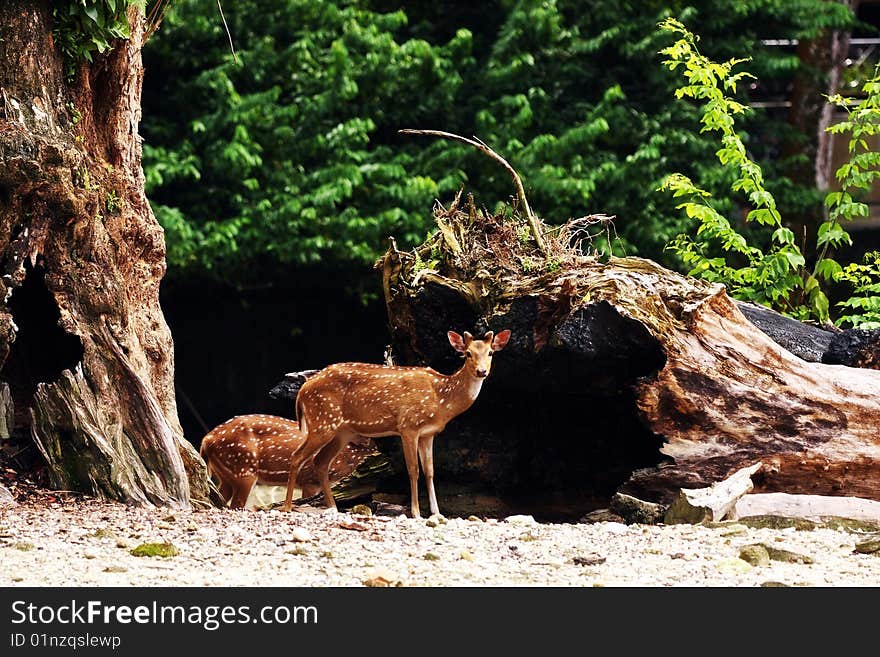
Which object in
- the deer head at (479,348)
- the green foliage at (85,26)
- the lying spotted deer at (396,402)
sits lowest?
the lying spotted deer at (396,402)

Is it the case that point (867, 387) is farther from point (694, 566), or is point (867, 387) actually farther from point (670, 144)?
point (670, 144)

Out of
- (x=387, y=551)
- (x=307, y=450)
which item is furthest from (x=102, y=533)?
(x=307, y=450)

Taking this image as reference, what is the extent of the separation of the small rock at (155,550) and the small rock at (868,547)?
3.15 meters

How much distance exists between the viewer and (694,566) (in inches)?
226

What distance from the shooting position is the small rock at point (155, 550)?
577cm

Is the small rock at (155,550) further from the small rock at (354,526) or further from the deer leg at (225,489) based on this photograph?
the deer leg at (225,489)

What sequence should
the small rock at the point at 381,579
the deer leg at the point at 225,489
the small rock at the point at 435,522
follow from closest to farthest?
1. the small rock at the point at 381,579
2. the small rock at the point at 435,522
3. the deer leg at the point at 225,489

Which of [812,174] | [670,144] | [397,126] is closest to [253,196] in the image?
[397,126]

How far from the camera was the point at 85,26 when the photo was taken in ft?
24.8

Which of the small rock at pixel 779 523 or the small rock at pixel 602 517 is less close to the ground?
the small rock at pixel 779 523

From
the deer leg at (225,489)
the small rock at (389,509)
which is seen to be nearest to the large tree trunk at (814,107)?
the small rock at (389,509)

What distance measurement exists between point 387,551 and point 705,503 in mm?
2059

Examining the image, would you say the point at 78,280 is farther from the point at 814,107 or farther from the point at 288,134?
the point at 814,107

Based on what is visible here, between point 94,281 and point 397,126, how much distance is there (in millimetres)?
10001
